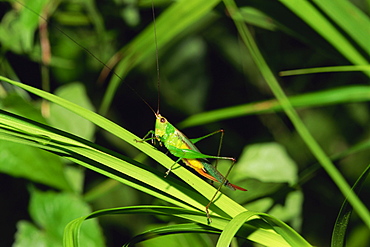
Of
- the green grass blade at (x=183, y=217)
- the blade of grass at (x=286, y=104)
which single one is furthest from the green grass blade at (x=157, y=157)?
the blade of grass at (x=286, y=104)

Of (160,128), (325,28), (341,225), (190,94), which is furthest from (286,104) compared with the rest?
(190,94)

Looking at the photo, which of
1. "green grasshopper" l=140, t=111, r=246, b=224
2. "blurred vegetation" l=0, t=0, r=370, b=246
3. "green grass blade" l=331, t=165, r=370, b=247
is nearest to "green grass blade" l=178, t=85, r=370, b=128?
"blurred vegetation" l=0, t=0, r=370, b=246

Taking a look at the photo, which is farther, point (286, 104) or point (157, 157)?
point (286, 104)

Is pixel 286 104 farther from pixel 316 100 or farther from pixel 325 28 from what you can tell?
pixel 325 28

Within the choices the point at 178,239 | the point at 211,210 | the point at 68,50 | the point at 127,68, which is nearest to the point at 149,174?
the point at 211,210

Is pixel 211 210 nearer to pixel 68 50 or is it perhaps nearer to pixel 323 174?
pixel 68 50

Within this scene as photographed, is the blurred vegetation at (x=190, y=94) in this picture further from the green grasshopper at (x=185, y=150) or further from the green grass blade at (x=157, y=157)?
the green grass blade at (x=157, y=157)

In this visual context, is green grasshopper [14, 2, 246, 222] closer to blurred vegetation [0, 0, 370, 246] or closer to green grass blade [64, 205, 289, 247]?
blurred vegetation [0, 0, 370, 246]

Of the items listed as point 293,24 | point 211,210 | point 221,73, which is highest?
point 221,73

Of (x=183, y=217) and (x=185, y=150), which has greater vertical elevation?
(x=185, y=150)
